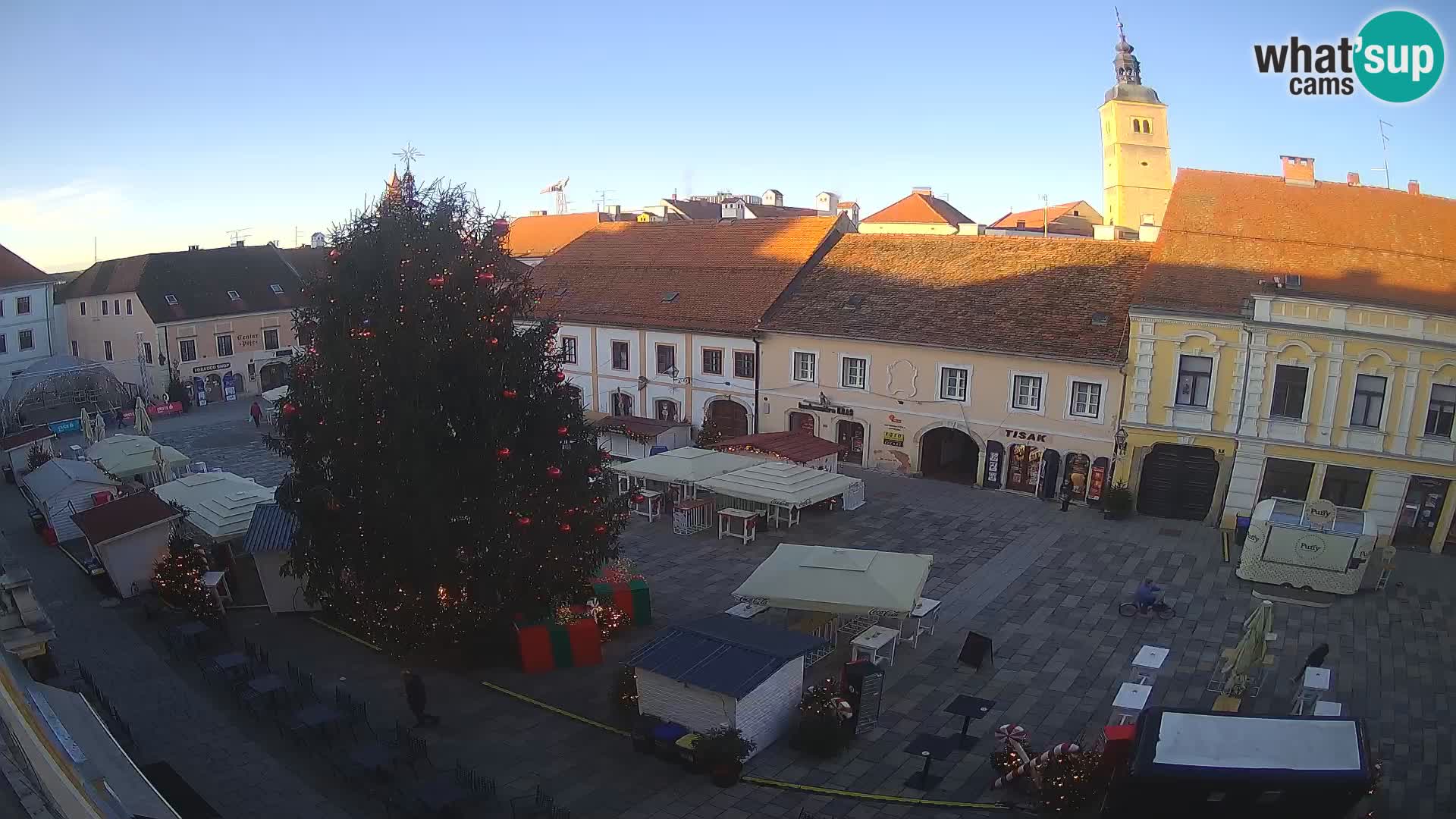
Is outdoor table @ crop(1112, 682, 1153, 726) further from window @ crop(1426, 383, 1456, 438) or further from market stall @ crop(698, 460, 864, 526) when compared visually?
window @ crop(1426, 383, 1456, 438)

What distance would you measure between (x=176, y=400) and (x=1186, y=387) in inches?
1693

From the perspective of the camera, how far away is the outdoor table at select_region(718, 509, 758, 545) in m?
24.0

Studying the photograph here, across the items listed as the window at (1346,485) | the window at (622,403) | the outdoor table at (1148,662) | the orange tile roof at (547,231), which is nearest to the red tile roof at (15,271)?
the orange tile roof at (547,231)

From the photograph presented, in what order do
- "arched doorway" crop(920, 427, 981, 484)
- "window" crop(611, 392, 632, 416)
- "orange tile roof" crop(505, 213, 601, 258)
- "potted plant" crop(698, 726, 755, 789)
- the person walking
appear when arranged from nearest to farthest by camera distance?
1. "potted plant" crop(698, 726, 755, 789)
2. the person walking
3. "arched doorway" crop(920, 427, 981, 484)
4. "window" crop(611, 392, 632, 416)
5. "orange tile roof" crop(505, 213, 601, 258)

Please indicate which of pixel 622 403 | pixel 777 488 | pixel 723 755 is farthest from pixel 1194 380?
pixel 622 403

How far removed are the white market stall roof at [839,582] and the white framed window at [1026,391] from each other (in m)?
11.2

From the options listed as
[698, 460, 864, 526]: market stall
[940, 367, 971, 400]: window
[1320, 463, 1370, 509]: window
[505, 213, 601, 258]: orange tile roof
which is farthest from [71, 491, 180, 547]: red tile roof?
[505, 213, 601, 258]: orange tile roof

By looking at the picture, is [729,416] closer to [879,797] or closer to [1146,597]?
[1146,597]

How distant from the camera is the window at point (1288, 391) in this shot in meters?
24.1

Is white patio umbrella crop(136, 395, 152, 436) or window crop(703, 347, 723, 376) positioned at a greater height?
window crop(703, 347, 723, 376)

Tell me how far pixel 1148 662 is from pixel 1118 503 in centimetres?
1145

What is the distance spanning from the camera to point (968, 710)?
45.5 feet

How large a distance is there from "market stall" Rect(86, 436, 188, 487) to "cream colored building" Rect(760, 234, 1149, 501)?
723 inches

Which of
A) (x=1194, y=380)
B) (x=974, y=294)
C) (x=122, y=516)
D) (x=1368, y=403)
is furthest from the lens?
(x=974, y=294)
